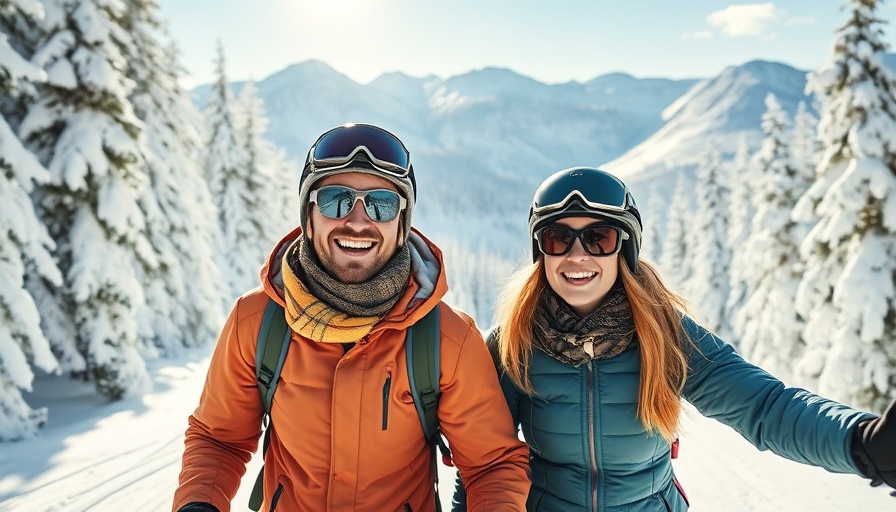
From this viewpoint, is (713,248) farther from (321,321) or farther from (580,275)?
(321,321)

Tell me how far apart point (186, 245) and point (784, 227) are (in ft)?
61.0

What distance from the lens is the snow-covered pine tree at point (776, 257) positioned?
53.5ft

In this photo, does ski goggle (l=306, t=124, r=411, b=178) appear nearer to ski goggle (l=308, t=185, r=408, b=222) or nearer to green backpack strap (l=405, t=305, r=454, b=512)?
ski goggle (l=308, t=185, r=408, b=222)

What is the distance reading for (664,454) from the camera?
9.26 feet

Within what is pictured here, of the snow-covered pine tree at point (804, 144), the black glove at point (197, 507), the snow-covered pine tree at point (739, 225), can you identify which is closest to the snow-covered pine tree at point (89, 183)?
the black glove at point (197, 507)

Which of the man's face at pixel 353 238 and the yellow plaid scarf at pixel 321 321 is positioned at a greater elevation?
the man's face at pixel 353 238

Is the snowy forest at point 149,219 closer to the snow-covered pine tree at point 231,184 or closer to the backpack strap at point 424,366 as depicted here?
the snow-covered pine tree at point 231,184

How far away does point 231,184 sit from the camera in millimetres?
21891

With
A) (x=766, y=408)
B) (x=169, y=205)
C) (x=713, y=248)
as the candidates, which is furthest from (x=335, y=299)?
(x=713, y=248)

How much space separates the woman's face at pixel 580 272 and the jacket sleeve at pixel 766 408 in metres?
0.48

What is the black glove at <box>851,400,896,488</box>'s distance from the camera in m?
1.69

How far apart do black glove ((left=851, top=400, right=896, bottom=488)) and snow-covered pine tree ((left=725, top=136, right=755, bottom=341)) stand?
22.7 m

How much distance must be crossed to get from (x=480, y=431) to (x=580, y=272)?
3.24 ft

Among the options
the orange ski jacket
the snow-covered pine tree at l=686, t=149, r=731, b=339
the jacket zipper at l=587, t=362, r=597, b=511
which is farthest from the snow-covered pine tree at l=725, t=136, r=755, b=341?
the orange ski jacket
